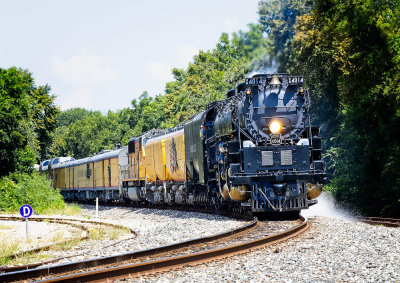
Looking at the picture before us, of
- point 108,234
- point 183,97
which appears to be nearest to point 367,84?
point 108,234

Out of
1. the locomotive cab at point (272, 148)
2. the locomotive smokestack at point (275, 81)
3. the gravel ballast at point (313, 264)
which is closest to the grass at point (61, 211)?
the locomotive cab at point (272, 148)

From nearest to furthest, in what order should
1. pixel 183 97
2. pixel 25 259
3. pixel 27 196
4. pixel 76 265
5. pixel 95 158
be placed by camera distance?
1. pixel 76 265
2. pixel 25 259
3. pixel 27 196
4. pixel 95 158
5. pixel 183 97

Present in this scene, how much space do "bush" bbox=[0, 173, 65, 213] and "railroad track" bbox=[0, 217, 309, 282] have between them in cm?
2171

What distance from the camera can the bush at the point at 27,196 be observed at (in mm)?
30984

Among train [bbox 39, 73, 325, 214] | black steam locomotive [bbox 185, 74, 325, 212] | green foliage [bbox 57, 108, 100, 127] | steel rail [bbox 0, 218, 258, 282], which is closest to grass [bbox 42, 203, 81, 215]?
train [bbox 39, 73, 325, 214]

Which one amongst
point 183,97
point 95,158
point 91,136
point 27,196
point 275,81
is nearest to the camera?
point 275,81

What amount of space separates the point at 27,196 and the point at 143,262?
82.2 feet

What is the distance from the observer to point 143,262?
788cm

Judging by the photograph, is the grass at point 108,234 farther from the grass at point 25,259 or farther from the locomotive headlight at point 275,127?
the locomotive headlight at point 275,127

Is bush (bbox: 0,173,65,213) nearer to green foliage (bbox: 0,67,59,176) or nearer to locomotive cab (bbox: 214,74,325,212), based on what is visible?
green foliage (bbox: 0,67,59,176)

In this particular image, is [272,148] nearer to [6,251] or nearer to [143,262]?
[6,251]

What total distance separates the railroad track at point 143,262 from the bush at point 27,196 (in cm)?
2171

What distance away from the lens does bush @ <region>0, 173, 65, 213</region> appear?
30984 mm

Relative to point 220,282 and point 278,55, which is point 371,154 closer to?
point 220,282
